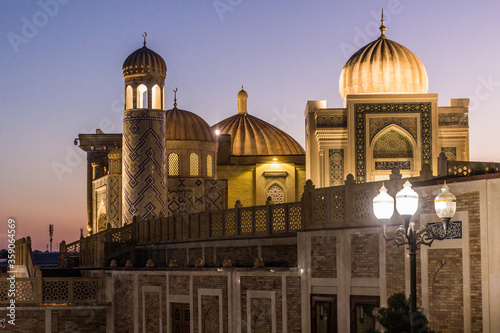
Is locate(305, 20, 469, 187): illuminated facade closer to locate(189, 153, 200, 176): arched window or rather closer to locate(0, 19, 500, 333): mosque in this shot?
locate(0, 19, 500, 333): mosque

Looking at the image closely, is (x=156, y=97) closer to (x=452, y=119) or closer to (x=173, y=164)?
A: (x=173, y=164)

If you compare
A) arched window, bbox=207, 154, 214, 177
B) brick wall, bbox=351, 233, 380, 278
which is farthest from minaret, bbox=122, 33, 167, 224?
brick wall, bbox=351, 233, 380, 278

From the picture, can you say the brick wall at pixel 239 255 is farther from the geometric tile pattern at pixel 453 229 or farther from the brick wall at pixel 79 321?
the geometric tile pattern at pixel 453 229

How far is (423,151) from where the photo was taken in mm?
Result: 24359

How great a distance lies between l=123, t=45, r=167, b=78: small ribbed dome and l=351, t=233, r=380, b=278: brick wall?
15.4 meters

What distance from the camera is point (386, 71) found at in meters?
25.7

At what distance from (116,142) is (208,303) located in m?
18.4

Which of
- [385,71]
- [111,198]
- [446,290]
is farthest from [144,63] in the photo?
[446,290]

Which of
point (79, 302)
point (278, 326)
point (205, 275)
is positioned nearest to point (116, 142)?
point (79, 302)

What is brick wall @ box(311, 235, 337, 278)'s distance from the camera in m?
14.4

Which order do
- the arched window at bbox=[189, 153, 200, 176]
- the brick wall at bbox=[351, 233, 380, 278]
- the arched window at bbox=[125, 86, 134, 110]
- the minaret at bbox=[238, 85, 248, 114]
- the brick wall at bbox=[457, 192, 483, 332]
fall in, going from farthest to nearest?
the minaret at bbox=[238, 85, 248, 114] → the arched window at bbox=[189, 153, 200, 176] → the arched window at bbox=[125, 86, 134, 110] → the brick wall at bbox=[351, 233, 380, 278] → the brick wall at bbox=[457, 192, 483, 332]

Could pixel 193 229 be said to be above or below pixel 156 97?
below

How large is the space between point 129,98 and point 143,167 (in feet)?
8.42

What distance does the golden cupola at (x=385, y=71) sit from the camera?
2558 cm
